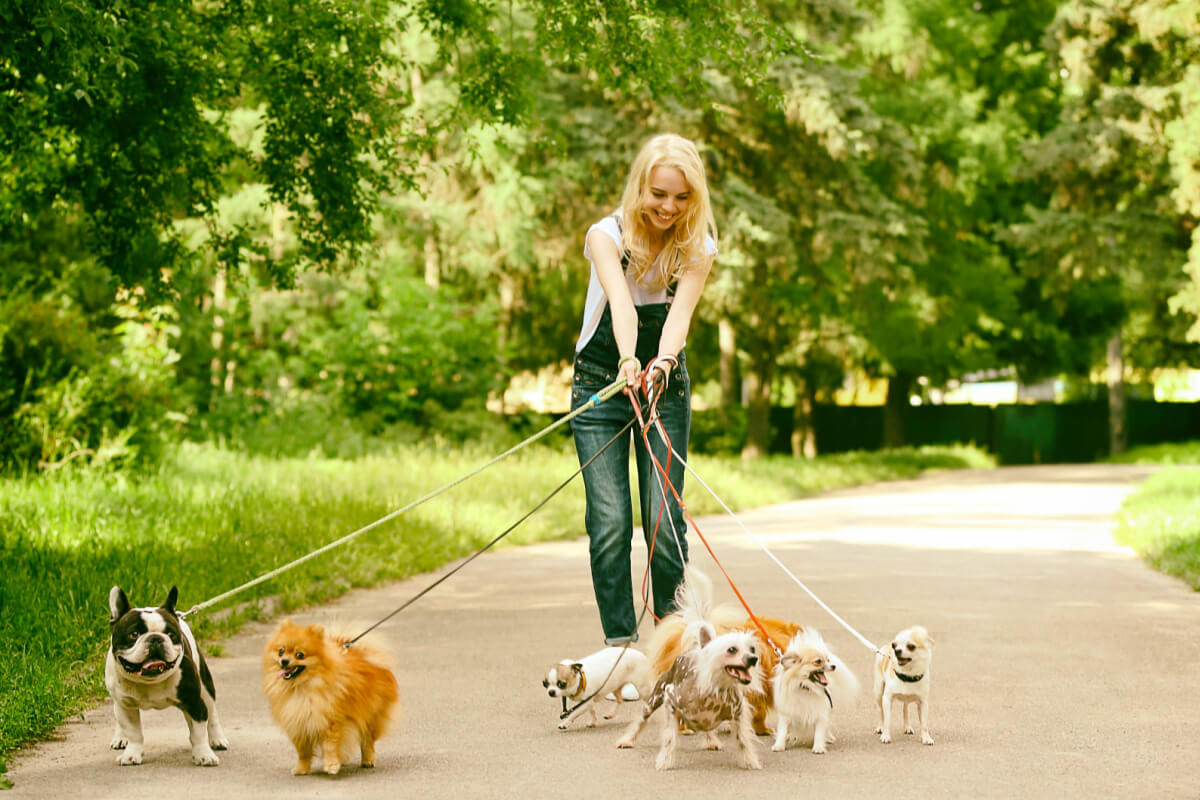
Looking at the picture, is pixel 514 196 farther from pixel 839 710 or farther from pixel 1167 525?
pixel 839 710

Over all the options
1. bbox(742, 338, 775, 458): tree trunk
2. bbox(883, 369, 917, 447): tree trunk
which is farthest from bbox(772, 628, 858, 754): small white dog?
bbox(883, 369, 917, 447): tree trunk

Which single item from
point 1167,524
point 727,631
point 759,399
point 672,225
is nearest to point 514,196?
→ point 759,399

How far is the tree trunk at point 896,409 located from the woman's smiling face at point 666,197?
3360 cm

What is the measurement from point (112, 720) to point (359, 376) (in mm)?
17997

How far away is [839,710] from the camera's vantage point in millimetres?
6215

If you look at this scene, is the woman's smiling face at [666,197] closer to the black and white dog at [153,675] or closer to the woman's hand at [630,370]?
the woman's hand at [630,370]

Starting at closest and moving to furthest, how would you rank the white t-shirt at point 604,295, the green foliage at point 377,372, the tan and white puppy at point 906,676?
the tan and white puppy at point 906,676 < the white t-shirt at point 604,295 < the green foliage at point 377,372

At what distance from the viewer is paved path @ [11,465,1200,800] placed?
4793mm

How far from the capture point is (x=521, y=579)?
37.9 feet

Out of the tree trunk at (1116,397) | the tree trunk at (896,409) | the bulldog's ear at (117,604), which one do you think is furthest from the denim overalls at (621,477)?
the tree trunk at (1116,397)

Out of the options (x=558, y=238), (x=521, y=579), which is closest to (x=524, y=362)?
(x=558, y=238)

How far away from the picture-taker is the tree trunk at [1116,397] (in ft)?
145

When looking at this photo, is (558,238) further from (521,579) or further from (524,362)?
(521,579)

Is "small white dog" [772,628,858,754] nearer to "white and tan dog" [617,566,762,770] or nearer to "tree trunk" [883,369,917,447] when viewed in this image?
"white and tan dog" [617,566,762,770]
